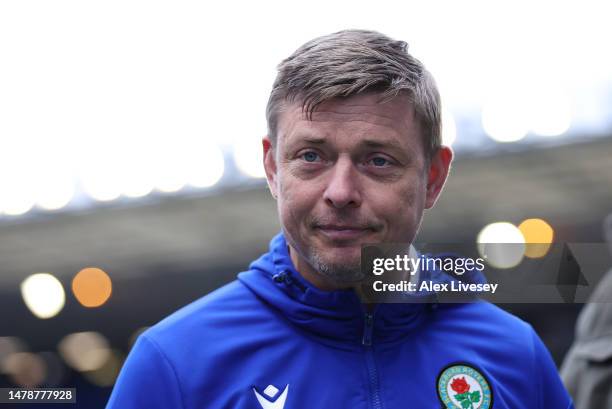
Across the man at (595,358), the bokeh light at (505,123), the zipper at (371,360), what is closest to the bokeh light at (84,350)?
the bokeh light at (505,123)

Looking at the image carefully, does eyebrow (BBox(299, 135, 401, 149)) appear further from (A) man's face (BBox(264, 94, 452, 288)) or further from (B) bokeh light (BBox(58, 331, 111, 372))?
(B) bokeh light (BBox(58, 331, 111, 372))

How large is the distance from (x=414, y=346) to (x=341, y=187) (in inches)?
15.5

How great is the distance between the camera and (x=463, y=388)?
1.84m

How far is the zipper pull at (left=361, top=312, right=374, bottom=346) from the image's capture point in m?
1.83

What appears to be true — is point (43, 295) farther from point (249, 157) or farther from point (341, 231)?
point (341, 231)

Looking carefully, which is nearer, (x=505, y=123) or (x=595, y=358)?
(x=595, y=358)

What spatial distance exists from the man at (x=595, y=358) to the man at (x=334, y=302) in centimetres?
92

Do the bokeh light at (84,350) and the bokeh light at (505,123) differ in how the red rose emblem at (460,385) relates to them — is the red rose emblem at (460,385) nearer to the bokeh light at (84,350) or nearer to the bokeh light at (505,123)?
the bokeh light at (505,123)

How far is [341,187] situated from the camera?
1.72 m

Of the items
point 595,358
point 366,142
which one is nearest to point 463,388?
point 366,142

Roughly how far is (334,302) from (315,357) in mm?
117

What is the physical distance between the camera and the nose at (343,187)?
5.65ft

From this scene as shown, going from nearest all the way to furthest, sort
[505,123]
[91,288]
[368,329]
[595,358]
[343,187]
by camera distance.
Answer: [343,187]
[368,329]
[595,358]
[505,123]
[91,288]

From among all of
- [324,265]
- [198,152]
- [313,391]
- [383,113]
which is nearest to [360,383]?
[313,391]
